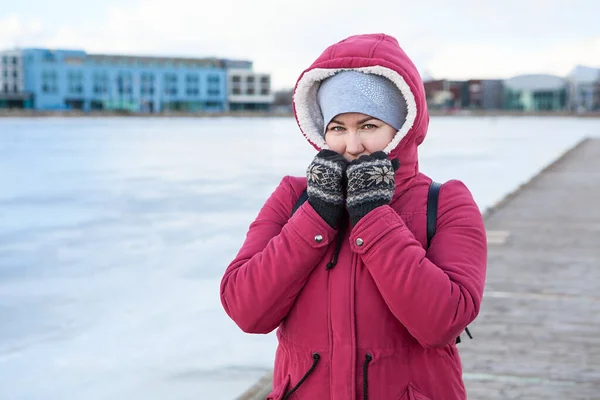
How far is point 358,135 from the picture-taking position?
5.41 ft

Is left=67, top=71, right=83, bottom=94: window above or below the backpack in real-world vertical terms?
above

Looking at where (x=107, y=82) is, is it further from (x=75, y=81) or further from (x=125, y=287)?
(x=125, y=287)

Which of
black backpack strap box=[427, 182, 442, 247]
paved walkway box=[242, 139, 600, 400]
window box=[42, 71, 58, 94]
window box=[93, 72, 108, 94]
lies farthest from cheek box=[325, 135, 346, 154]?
window box=[93, 72, 108, 94]

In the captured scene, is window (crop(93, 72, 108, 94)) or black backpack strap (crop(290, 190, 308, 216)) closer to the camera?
black backpack strap (crop(290, 190, 308, 216))

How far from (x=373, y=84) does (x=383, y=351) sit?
558 millimetres

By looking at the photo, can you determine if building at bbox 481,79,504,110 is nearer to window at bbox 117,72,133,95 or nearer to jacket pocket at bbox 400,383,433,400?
window at bbox 117,72,133,95

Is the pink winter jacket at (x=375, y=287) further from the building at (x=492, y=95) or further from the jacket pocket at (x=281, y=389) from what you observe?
the building at (x=492, y=95)

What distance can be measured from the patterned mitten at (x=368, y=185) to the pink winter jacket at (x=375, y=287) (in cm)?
2

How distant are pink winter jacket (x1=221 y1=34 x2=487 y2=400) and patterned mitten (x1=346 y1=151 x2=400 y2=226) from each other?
0.08ft

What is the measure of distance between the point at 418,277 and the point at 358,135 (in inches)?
13.2

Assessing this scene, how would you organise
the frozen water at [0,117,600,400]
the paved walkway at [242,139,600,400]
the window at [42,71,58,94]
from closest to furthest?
the paved walkway at [242,139,600,400] < the frozen water at [0,117,600,400] < the window at [42,71,58,94]

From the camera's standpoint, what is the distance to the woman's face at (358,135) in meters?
1.64

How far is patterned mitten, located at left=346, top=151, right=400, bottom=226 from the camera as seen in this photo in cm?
155

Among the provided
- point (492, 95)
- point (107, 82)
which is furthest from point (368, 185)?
point (492, 95)
